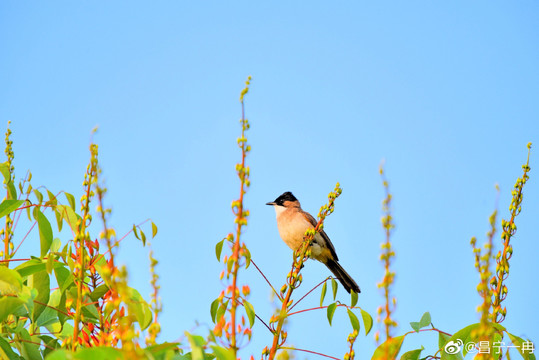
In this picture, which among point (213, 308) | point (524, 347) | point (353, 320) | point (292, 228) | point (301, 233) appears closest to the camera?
point (524, 347)

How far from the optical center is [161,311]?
270 cm

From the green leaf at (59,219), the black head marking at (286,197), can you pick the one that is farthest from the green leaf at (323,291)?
the black head marking at (286,197)

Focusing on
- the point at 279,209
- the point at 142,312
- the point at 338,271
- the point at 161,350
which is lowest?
the point at 161,350

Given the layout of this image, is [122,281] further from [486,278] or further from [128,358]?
[486,278]

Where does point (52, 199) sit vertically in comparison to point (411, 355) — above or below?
above

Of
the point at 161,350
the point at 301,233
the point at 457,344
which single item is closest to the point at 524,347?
the point at 457,344

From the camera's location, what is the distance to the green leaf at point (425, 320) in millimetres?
3111

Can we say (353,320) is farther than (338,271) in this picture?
No

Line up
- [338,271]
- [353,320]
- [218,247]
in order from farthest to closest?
[338,271], [353,320], [218,247]

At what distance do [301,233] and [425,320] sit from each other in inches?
204

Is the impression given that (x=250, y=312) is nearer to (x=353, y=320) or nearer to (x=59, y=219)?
(x=353, y=320)

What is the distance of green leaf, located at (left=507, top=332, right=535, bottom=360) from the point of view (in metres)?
2.47

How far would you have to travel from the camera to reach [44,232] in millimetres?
2977

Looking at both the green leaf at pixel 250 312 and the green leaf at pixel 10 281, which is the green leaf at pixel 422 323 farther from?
the green leaf at pixel 10 281
